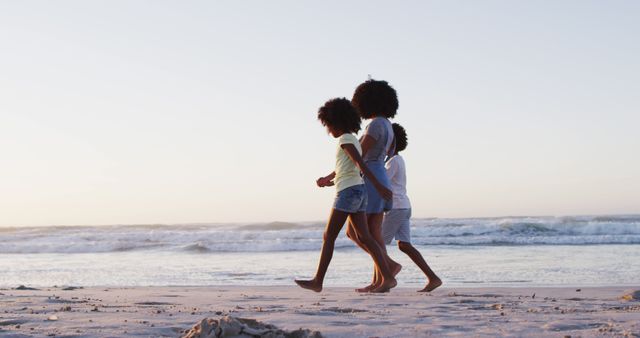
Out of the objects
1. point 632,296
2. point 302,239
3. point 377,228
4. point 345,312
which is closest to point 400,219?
point 377,228

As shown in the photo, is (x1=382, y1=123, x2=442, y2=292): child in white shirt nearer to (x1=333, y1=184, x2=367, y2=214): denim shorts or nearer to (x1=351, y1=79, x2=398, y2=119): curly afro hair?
(x1=351, y1=79, x2=398, y2=119): curly afro hair

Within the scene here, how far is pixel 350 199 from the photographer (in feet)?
18.0

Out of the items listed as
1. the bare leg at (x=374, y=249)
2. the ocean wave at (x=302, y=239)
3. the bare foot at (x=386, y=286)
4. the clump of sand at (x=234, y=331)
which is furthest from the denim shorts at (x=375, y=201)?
the ocean wave at (x=302, y=239)

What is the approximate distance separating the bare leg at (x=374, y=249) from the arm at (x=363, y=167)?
232mm

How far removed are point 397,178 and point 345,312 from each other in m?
2.00

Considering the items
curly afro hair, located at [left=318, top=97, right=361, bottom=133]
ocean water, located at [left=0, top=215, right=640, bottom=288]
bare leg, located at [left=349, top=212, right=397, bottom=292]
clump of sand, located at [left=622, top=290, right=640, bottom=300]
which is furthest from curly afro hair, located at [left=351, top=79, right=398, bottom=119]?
ocean water, located at [left=0, top=215, right=640, bottom=288]

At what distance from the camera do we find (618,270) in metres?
9.80

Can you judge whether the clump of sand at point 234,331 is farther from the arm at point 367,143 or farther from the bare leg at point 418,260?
the bare leg at point 418,260

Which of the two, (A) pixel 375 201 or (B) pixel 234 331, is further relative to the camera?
(A) pixel 375 201

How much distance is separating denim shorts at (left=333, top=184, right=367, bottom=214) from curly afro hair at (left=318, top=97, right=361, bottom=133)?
468mm

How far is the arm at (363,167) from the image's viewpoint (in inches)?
213

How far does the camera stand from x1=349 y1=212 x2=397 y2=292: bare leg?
5582 millimetres

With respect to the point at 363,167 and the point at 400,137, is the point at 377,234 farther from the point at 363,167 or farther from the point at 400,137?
the point at 400,137

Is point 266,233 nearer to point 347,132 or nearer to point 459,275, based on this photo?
point 459,275
